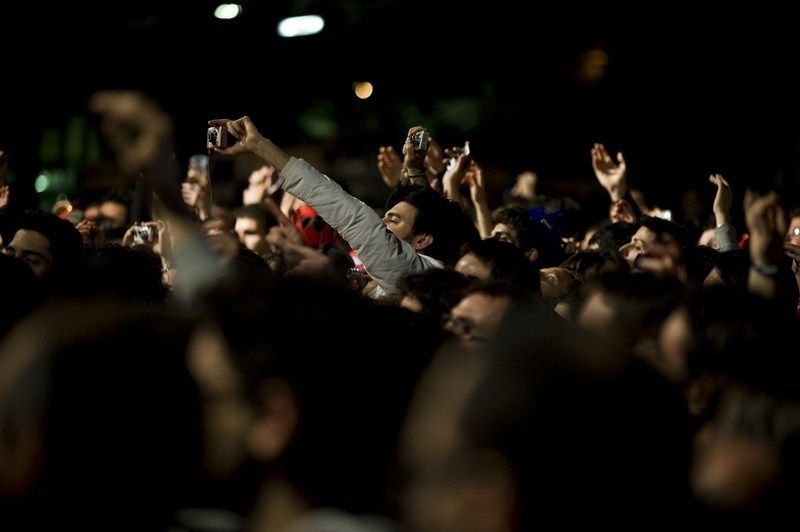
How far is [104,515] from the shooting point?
1.87 meters

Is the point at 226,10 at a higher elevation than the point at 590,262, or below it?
higher

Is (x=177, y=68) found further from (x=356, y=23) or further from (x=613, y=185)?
(x=613, y=185)

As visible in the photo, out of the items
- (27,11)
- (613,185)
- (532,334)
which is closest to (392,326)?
(532,334)

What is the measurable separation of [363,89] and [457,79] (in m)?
1.17

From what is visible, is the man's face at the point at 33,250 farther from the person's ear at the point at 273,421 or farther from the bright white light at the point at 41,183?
the bright white light at the point at 41,183

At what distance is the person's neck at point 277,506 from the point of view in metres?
1.79

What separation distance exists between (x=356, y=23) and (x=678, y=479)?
1177 cm

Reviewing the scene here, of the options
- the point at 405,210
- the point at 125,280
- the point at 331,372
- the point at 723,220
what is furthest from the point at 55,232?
the point at 331,372

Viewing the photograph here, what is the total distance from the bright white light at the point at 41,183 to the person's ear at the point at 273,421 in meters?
11.2

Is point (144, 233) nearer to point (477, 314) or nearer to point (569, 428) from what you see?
point (477, 314)

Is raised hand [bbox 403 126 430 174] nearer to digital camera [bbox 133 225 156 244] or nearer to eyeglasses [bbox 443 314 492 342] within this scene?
digital camera [bbox 133 225 156 244]

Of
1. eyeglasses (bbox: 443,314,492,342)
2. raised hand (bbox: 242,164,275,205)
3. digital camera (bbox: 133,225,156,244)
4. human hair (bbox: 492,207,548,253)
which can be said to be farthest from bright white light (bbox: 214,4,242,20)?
eyeglasses (bbox: 443,314,492,342)

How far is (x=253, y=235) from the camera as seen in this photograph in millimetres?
6801

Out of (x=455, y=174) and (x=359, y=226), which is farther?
(x=455, y=174)
